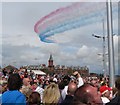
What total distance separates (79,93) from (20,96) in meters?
2.18

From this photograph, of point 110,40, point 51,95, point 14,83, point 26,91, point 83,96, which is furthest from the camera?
point 110,40

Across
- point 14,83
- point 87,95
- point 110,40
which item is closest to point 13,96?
point 14,83

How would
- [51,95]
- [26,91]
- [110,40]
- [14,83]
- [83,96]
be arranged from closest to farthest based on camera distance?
[83,96], [51,95], [14,83], [26,91], [110,40]

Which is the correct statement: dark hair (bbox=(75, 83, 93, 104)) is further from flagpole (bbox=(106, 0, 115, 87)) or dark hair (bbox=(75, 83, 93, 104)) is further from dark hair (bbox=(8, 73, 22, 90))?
flagpole (bbox=(106, 0, 115, 87))

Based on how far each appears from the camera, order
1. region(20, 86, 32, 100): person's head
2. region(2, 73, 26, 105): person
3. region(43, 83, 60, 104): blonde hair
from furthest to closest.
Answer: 1. region(20, 86, 32, 100): person's head
2. region(2, 73, 26, 105): person
3. region(43, 83, 60, 104): blonde hair

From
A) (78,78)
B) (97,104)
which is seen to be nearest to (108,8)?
(78,78)

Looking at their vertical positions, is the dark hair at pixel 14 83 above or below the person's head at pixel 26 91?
above

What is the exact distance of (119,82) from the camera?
5.93 metres

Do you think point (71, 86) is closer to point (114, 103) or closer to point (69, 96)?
point (69, 96)

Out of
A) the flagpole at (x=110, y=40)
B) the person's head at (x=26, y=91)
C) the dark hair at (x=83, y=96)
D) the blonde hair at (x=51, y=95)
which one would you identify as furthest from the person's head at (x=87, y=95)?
the flagpole at (x=110, y=40)

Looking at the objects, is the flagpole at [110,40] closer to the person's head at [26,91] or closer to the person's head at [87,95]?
the person's head at [26,91]

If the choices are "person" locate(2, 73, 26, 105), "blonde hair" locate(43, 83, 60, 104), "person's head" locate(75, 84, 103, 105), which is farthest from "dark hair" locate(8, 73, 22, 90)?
"person's head" locate(75, 84, 103, 105)

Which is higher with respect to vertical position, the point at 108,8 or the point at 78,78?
the point at 108,8

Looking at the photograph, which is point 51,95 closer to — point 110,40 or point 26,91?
point 26,91
